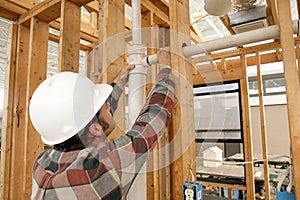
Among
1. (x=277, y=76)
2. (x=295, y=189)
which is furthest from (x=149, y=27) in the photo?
(x=277, y=76)

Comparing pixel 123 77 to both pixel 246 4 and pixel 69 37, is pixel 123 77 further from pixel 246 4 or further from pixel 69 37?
pixel 246 4

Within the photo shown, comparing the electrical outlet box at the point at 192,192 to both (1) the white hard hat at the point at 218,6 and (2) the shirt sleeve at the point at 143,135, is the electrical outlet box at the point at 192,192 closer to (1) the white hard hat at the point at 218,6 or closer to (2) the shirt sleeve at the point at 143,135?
(2) the shirt sleeve at the point at 143,135

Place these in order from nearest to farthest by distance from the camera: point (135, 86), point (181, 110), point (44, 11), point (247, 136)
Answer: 1. point (181, 110)
2. point (135, 86)
3. point (44, 11)
4. point (247, 136)

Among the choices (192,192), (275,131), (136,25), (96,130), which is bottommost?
(192,192)

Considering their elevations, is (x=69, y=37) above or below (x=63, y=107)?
above

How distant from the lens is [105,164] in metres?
0.77

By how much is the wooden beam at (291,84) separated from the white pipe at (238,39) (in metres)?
0.03

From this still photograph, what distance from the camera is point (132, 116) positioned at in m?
1.14

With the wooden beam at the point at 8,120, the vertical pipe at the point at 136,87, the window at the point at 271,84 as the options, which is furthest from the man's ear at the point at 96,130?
the window at the point at 271,84

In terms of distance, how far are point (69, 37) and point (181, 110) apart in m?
1.08

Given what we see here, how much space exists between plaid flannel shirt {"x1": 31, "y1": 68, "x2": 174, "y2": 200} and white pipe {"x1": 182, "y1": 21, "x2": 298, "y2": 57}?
181 mm

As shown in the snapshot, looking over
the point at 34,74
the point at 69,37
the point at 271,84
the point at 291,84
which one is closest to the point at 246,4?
the point at 291,84

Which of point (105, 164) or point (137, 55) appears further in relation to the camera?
point (137, 55)

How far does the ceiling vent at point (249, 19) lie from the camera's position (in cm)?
156
